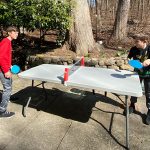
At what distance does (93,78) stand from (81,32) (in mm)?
4445

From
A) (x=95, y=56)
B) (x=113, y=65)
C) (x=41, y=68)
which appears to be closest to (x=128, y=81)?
(x=41, y=68)

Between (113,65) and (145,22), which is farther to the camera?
(145,22)

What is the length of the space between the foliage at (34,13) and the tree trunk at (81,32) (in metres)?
0.84

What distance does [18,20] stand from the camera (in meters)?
7.71

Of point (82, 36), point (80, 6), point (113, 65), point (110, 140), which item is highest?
point (80, 6)

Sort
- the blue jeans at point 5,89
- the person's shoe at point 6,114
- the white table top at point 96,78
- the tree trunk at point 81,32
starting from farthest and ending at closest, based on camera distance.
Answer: the tree trunk at point 81,32 < the person's shoe at point 6,114 < the blue jeans at point 5,89 < the white table top at point 96,78

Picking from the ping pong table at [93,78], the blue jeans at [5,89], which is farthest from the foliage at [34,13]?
the blue jeans at [5,89]

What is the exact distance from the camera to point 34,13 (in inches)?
297

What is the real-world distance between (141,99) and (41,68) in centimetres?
268

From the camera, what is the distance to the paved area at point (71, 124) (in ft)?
15.0

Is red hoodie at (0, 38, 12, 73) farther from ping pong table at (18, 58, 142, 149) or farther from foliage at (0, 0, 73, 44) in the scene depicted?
foliage at (0, 0, 73, 44)

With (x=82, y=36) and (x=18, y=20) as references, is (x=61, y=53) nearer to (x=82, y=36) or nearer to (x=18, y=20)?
(x=82, y=36)

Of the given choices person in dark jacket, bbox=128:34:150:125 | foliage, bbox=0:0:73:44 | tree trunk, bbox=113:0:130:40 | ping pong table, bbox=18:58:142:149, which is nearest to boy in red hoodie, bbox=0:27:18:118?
ping pong table, bbox=18:58:142:149

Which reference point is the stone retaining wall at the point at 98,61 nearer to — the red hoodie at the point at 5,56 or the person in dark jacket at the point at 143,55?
the person in dark jacket at the point at 143,55
